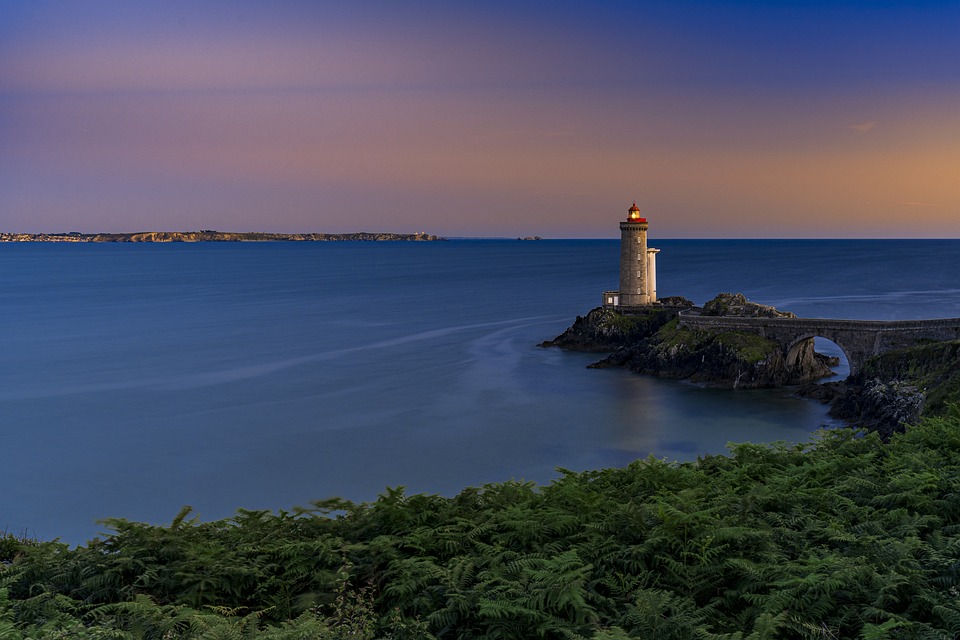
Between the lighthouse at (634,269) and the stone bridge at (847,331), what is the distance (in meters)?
13.5

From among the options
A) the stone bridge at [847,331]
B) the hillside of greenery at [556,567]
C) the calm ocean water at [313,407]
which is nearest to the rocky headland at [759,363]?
the stone bridge at [847,331]

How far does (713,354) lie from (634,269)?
18.2 metres

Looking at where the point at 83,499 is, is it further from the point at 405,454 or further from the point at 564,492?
the point at 564,492

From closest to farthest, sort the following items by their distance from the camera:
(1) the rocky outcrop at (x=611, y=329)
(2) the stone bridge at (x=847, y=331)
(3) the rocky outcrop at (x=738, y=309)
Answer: (2) the stone bridge at (x=847, y=331), (3) the rocky outcrop at (x=738, y=309), (1) the rocky outcrop at (x=611, y=329)

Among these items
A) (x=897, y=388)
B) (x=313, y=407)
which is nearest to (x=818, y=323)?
(x=897, y=388)

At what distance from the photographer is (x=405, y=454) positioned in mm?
34219

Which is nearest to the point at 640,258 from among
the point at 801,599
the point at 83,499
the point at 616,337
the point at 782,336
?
the point at 616,337

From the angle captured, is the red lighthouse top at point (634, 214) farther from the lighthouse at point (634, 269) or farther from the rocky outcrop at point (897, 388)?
the rocky outcrop at point (897, 388)

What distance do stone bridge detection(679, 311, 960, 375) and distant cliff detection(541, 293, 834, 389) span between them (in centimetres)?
65

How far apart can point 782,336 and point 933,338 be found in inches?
358

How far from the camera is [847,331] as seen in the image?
45.8m

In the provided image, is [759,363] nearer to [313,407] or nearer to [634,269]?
[634,269]

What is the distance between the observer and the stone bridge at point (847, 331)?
138 feet

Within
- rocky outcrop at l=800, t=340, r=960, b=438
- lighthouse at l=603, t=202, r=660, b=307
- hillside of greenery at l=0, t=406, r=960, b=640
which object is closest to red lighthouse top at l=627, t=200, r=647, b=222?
lighthouse at l=603, t=202, r=660, b=307
